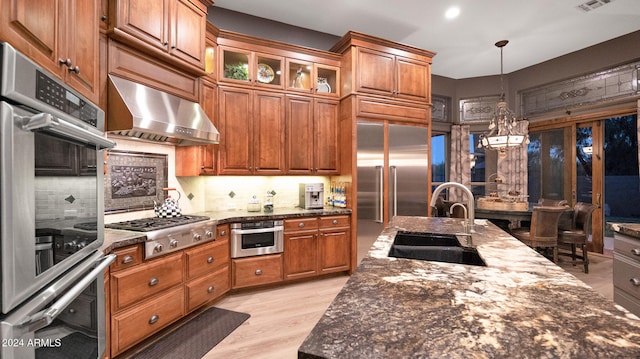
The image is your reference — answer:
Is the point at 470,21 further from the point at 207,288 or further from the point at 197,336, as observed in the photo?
the point at 197,336

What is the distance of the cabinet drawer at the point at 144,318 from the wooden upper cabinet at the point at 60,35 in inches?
59.5

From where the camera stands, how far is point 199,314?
2770 millimetres

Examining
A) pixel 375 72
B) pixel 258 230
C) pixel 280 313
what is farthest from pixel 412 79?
pixel 280 313

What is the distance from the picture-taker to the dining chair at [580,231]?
3.89m

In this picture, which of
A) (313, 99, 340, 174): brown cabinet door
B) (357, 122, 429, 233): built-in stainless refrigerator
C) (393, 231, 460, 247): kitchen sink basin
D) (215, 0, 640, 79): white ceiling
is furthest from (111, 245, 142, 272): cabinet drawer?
(215, 0, 640, 79): white ceiling

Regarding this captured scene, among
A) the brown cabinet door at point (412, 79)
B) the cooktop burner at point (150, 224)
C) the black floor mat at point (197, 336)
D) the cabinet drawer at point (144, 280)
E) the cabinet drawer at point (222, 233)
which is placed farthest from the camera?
the brown cabinet door at point (412, 79)

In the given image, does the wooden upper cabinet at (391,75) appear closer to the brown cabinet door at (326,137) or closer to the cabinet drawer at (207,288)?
the brown cabinet door at (326,137)

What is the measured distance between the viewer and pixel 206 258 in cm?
278

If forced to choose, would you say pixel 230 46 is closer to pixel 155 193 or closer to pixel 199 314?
pixel 155 193

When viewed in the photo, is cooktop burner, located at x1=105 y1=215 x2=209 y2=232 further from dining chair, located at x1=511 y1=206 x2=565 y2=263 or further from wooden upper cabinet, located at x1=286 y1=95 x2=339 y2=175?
dining chair, located at x1=511 y1=206 x2=565 y2=263

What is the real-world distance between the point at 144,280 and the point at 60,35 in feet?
5.50

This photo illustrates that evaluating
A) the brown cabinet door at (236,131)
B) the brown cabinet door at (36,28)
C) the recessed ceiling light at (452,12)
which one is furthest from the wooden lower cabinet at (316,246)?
the recessed ceiling light at (452,12)

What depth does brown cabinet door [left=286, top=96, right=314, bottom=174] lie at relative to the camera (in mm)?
3705

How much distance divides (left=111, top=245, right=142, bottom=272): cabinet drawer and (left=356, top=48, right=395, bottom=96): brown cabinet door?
3.02 metres
